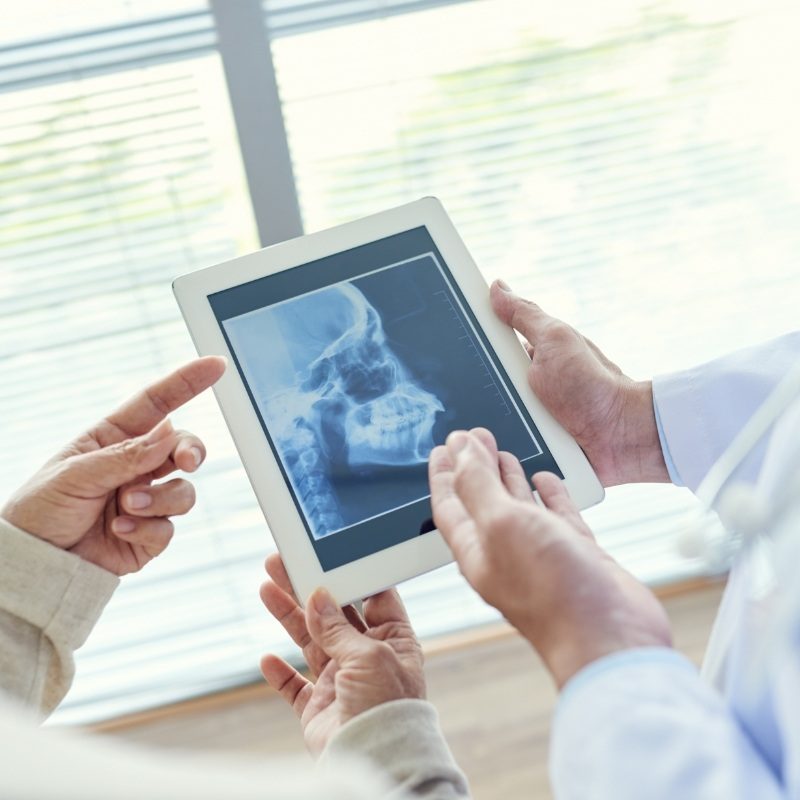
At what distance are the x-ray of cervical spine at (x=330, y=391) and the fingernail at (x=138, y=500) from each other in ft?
0.55

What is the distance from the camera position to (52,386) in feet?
5.40

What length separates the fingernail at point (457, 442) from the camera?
76 cm

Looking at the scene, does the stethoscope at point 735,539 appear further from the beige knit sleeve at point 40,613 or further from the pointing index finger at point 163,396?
the beige knit sleeve at point 40,613

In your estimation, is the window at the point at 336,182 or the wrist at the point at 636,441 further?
the window at the point at 336,182

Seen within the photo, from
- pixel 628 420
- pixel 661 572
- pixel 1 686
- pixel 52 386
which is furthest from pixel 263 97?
pixel 661 572

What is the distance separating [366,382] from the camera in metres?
0.91

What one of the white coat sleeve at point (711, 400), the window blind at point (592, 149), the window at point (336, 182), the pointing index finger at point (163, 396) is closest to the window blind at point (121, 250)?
the window at point (336, 182)

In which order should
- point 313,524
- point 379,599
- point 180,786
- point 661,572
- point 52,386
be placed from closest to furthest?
point 180,786, point 313,524, point 379,599, point 52,386, point 661,572

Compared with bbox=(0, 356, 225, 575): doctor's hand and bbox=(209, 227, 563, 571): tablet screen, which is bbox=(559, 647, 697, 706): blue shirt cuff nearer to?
bbox=(209, 227, 563, 571): tablet screen

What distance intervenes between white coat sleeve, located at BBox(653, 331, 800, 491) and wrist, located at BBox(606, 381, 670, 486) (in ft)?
0.05

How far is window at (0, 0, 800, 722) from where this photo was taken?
1.51m

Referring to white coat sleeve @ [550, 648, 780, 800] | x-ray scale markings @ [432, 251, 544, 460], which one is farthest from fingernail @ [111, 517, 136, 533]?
white coat sleeve @ [550, 648, 780, 800]

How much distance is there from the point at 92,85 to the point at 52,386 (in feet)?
A: 1.81

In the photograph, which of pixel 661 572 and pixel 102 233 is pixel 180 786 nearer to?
pixel 102 233
